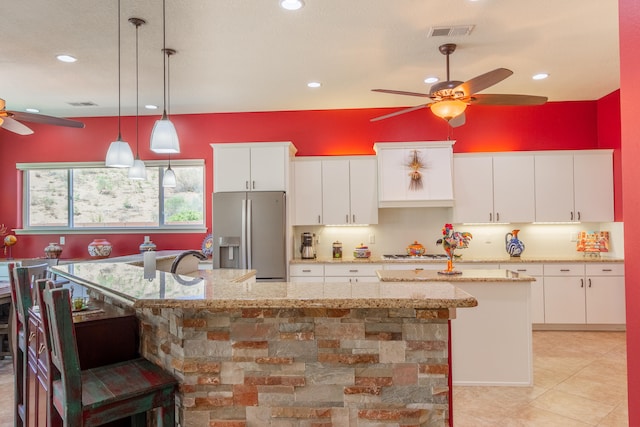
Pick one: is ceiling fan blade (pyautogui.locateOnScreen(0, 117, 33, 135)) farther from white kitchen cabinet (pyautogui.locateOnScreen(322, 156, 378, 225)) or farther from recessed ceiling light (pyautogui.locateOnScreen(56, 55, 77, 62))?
white kitchen cabinet (pyautogui.locateOnScreen(322, 156, 378, 225))

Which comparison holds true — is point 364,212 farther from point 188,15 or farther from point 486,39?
point 188,15

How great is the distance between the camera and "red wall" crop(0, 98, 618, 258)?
210 inches

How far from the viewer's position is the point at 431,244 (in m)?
5.41

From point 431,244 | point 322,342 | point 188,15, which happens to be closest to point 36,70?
point 188,15

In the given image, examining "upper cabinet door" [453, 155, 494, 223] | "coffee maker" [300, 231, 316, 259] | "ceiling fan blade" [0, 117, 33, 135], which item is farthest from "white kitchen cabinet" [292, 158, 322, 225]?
"ceiling fan blade" [0, 117, 33, 135]

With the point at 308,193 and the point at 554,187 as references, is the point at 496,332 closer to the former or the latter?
the point at 554,187

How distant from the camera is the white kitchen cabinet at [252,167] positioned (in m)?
4.96

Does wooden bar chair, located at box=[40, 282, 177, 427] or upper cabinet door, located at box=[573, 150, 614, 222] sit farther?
upper cabinet door, located at box=[573, 150, 614, 222]

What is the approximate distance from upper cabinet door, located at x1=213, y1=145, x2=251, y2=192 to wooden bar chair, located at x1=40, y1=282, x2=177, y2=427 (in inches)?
136

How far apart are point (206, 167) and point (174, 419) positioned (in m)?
4.40

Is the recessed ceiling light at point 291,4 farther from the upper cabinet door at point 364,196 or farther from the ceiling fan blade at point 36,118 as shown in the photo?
the upper cabinet door at point 364,196

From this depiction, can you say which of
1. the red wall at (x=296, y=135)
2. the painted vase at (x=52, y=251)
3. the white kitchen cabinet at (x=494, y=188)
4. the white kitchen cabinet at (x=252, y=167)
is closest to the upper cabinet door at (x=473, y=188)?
the white kitchen cabinet at (x=494, y=188)

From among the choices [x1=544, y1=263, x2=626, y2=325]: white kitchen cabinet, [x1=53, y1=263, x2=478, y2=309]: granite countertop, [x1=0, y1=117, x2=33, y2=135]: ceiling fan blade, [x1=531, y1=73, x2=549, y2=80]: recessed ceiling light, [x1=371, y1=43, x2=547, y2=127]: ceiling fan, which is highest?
[x1=531, y1=73, x2=549, y2=80]: recessed ceiling light

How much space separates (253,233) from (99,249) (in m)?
2.31
